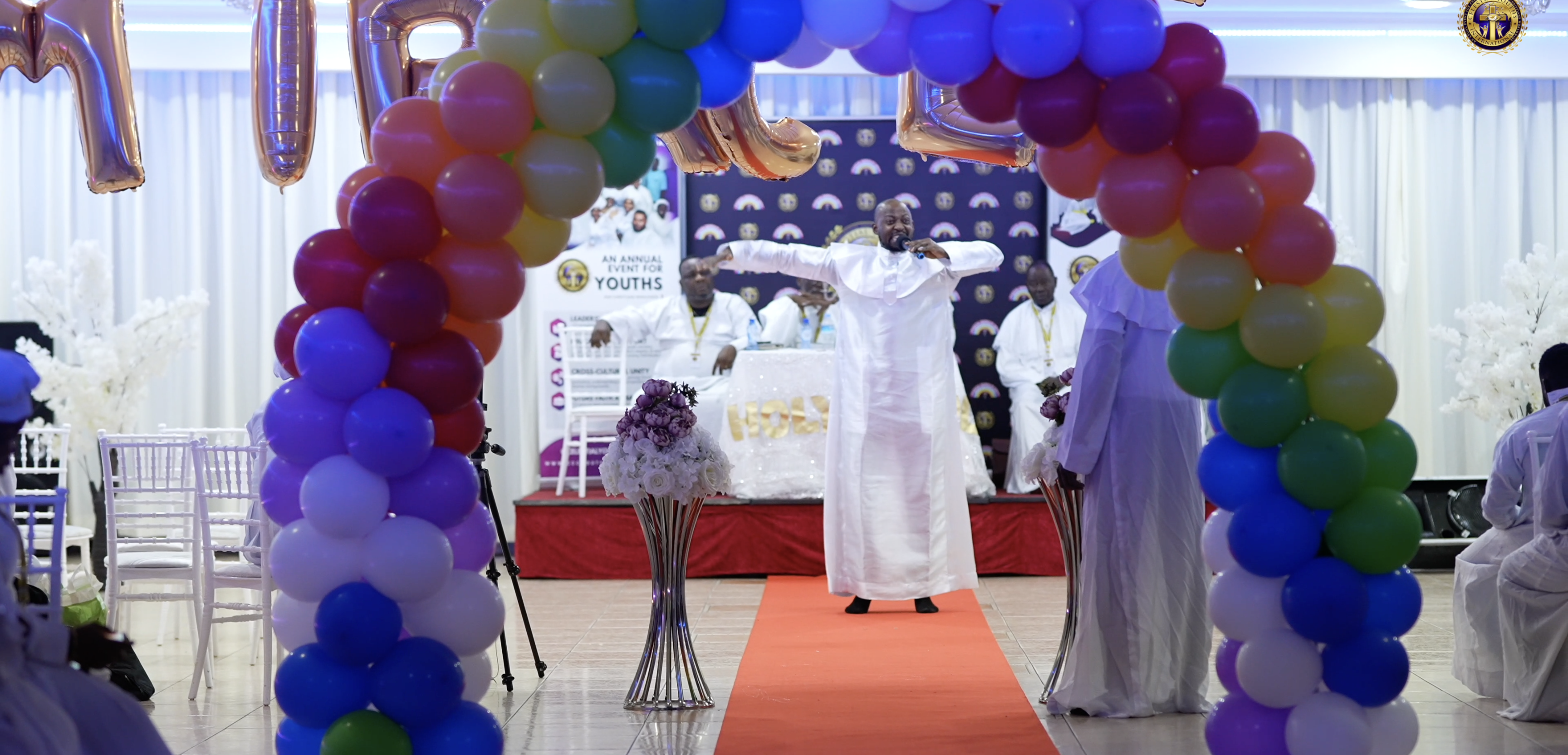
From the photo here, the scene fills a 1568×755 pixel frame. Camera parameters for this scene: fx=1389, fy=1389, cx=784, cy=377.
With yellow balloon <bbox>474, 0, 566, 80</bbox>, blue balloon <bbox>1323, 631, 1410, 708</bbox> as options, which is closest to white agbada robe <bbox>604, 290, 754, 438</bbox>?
yellow balloon <bbox>474, 0, 566, 80</bbox>

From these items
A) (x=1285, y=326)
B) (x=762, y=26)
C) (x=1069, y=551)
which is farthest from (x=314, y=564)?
(x=1069, y=551)

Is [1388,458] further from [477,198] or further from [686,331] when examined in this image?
[686,331]

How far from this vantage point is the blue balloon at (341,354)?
9.65 feet

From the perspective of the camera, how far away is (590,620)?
6.78 m

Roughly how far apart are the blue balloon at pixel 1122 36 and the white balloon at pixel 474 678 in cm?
194

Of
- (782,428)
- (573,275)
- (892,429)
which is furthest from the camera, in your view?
(573,275)

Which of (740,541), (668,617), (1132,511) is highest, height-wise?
(1132,511)

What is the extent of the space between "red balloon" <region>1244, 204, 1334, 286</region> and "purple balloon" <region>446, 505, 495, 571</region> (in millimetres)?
1875

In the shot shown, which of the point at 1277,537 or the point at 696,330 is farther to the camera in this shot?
the point at 696,330

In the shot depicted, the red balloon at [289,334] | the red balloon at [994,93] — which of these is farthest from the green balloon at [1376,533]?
the red balloon at [289,334]

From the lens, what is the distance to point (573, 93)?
3010mm

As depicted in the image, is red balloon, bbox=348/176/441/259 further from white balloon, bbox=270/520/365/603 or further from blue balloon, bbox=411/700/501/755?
blue balloon, bbox=411/700/501/755

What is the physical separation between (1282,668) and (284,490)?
7.31 feet

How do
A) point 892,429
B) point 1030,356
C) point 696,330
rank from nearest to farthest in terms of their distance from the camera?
point 892,429, point 696,330, point 1030,356
